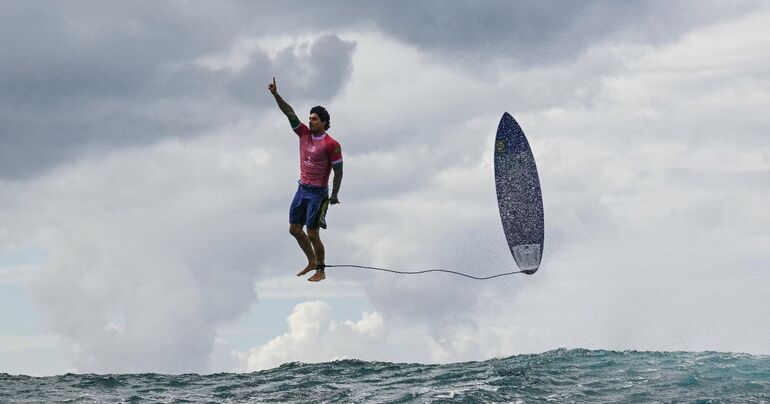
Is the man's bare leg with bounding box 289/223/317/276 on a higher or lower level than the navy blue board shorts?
lower

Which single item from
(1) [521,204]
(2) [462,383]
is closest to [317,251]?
(2) [462,383]

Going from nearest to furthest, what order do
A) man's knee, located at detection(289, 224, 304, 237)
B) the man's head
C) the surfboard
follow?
1. the man's head
2. man's knee, located at detection(289, 224, 304, 237)
3. the surfboard

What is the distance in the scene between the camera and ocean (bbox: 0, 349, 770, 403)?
17122mm

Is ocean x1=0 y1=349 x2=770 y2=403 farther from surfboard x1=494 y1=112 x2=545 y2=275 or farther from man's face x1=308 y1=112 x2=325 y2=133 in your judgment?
man's face x1=308 y1=112 x2=325 y2=133

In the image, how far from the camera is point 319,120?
58.5 ft

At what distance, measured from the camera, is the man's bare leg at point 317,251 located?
18.7 m

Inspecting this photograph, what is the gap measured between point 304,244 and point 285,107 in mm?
3162

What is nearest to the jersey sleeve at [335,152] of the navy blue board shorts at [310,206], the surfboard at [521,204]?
the navy blue board shorts at [310,206]

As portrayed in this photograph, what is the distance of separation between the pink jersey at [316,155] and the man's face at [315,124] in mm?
169

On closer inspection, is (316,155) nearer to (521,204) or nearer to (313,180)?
(313,180)

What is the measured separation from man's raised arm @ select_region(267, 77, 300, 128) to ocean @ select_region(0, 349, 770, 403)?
5.84 m

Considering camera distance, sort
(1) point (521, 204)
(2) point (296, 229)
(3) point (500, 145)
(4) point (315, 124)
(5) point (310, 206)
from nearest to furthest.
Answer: (4) point (315, 124) → (5) point (310, 206) → (2) point (296, 229) → (1) point (521, 204) → (3) point (500, 145)

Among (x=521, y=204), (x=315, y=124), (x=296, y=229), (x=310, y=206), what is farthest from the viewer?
(x=521, y=204)

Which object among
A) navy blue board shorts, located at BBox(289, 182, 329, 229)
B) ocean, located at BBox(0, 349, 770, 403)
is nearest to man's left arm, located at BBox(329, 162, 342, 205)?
navy blue board shorts, located at BBox(289, 182, 329, 229)
